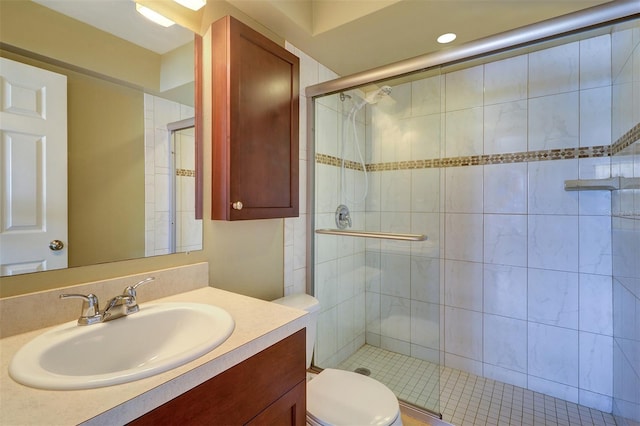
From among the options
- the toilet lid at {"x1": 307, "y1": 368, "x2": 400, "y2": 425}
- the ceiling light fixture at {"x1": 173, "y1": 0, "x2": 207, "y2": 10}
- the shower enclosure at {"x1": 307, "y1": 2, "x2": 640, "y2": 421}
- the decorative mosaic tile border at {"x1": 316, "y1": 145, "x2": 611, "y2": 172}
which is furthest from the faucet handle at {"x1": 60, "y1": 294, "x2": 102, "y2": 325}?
the decorative mosaic tile border at {"x1": 316, "y1": 145, "x2": 611, "y2": 172}

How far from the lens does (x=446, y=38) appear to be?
71.2 inches

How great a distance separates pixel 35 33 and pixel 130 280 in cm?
84

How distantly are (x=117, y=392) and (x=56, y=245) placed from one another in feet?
2.08

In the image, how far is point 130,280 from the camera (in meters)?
1.09

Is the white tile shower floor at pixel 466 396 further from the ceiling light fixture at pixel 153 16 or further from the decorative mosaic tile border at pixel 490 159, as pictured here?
the ceiling light fixture at pixel 153 16

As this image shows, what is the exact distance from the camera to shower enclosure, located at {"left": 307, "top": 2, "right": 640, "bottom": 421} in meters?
1.79

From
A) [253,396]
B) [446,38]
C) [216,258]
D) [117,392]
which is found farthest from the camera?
[446,38]

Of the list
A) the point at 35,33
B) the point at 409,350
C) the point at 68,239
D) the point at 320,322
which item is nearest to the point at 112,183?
the point at 68,239

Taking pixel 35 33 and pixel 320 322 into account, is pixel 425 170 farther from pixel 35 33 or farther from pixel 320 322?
pixel 35 33

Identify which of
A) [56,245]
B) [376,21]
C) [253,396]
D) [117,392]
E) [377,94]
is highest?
[376,21]

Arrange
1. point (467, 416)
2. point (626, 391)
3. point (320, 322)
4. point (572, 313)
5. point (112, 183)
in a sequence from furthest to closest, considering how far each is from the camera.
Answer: point (320, 322)
point (572, 313)
point (467, 416)
point (626, 391)
point (112, 183)

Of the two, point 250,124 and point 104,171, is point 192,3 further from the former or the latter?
point 104,171

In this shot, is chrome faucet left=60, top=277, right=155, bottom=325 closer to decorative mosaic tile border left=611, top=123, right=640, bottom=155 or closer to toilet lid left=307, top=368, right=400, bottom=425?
toilet lid left=307, top=368, right=400, bottom=425

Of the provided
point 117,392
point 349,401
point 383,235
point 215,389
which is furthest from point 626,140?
point 117,392
